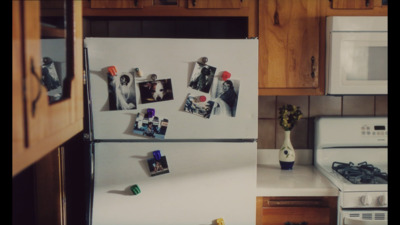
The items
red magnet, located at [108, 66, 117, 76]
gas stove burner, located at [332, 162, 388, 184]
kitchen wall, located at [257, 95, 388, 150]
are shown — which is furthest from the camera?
kitchen wall, located at [257, 95, 388, 150]

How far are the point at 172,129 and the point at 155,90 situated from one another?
20 centimetres

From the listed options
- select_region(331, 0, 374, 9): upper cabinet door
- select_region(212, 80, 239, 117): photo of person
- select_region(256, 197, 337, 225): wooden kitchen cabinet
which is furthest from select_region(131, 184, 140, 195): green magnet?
select_region(331, 0, 374, 9): upper cabinet door

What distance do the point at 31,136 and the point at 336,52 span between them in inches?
74.1

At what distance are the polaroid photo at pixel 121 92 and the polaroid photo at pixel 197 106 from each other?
0.80 feet

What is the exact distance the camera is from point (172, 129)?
6.64 ft

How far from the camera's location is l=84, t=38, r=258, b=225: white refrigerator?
1.98 m

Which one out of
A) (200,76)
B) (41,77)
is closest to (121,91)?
(200,76)

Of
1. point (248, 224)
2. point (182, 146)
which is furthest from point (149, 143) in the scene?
point (248, 224)

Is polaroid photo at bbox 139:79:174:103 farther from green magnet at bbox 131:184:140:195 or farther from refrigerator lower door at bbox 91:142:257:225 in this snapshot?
green magnet at bbox 131:184:140:195

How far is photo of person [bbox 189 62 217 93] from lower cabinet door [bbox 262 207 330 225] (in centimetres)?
71

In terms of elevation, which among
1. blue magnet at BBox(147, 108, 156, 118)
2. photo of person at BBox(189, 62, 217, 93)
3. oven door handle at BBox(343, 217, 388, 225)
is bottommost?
oven door handle at BBox(343, 217, 388, 225)

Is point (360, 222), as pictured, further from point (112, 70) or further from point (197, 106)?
point (112, 70)

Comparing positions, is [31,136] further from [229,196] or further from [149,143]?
[229,196]

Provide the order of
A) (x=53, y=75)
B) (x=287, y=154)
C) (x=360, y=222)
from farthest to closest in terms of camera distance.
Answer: (x=287, y=154)
(x=360, y=222)
(x=53, y=75)
